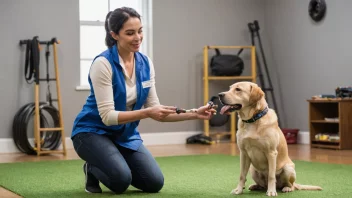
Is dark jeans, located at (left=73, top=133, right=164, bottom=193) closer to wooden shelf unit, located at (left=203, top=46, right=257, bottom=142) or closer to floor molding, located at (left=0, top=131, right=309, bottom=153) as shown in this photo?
floor molding, located at (left=0, top=131, right=309, bottom=153)

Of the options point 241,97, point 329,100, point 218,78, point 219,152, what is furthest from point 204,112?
point 218,78

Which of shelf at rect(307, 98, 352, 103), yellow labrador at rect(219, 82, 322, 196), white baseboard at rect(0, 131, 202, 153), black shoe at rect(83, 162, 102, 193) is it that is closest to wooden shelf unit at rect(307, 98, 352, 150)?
shelf at rect(307, 98, 352, 103)

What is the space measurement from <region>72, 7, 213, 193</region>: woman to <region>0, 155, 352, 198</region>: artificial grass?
0.12 m

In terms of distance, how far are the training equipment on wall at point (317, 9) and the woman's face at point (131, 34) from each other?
14.3 ft

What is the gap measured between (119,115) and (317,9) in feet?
15.3

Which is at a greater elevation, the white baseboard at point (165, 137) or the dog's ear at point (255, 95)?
the dog's ear at point (255, 95)

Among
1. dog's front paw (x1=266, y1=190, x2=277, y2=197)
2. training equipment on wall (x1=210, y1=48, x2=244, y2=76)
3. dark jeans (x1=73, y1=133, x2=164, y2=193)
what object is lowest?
dog's front paw (x1=266, y1=190, x2=277, y2=197)

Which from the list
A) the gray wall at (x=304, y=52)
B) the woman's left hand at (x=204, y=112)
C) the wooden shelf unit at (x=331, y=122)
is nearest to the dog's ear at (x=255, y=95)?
the woman's left hand at (x=204, y=112)

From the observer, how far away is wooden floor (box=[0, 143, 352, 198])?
5.46 m

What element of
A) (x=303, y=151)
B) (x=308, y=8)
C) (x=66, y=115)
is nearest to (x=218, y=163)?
(x=303, y=151)

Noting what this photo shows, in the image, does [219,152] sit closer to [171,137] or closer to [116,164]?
[171,137]

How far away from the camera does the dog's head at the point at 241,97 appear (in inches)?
125

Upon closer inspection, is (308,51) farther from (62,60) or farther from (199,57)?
(62,60)

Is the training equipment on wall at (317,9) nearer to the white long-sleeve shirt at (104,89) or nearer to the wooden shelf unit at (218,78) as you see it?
the wooden shelf unit at (218,78)
